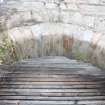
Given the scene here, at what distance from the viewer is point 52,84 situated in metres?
3.40

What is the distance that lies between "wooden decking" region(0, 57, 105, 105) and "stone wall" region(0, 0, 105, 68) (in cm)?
20

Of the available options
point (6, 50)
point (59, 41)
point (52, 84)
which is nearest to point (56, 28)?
point (59, 41)

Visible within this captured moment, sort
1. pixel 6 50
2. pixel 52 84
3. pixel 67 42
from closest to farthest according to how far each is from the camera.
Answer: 1. pixel 52 84
2. pixel 6 50
3. pixel 67 42

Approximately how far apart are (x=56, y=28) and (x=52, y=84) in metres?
0.89

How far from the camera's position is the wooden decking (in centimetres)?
317

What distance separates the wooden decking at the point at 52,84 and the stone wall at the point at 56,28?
0.20 meters

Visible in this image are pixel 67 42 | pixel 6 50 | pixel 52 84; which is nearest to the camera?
pixel 52 84

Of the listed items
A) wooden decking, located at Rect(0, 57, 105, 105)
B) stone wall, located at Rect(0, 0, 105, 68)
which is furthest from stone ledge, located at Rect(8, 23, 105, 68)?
wooden decking, located at Rect(0, 57, 105, 105)

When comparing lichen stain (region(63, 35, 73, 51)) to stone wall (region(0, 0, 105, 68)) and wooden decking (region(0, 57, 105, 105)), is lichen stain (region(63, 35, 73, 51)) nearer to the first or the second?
stone wall (region(0, 0, 105, 68))

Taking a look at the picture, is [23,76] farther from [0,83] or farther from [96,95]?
[96,95]

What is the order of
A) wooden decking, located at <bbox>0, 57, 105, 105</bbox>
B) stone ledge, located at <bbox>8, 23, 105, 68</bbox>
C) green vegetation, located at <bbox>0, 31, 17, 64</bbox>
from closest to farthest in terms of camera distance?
1. wooden decking, located at <bbox>0, 57, 105, 105</bbox>
2. green vegetation, located at <bbox>0, 31, 17, 64</bbox>
3. stone ledge, located at <bbox>8, 23, 105, 68</bbox>

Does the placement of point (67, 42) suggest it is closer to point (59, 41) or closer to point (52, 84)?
point (59, 41)

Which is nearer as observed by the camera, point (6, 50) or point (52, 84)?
point (52, 84)

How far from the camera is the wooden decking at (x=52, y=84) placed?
3170 mm
